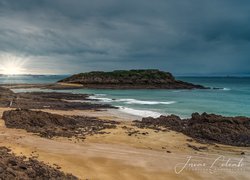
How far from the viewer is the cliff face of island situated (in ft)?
302

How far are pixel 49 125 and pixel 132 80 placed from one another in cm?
8057

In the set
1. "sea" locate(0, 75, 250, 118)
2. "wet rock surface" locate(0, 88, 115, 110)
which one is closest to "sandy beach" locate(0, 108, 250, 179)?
"sea" locate(0, 75, 250, 118)

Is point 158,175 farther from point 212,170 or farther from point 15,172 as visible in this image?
point 15,172

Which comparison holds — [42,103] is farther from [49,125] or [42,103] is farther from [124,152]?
[124,152]

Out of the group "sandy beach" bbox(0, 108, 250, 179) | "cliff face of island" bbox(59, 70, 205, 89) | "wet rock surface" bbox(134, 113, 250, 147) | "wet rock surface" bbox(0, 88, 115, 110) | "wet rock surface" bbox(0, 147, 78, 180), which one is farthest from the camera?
"cliff face of island" bbox(59, 70, 205, 89)

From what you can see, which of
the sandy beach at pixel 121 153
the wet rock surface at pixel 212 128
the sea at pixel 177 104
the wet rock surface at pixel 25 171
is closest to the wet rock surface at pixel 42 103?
the sea at pixel 177 104

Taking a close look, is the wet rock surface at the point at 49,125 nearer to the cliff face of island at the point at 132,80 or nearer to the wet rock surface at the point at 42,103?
the wet rock surface at the point at 42,103

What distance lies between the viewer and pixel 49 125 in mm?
16688

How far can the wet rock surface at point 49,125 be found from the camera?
1534cm

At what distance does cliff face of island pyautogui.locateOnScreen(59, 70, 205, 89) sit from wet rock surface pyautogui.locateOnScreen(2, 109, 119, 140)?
71.7 meters

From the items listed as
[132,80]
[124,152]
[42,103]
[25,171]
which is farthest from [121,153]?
[132,80]

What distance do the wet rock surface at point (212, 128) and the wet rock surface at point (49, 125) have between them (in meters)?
3.60

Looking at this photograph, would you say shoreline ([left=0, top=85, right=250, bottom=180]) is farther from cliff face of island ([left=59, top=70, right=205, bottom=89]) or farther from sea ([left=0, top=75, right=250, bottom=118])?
cliff face of island ([left=59, top=70, right=205, bottom=89])

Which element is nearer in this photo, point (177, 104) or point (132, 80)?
point (177, 104)
